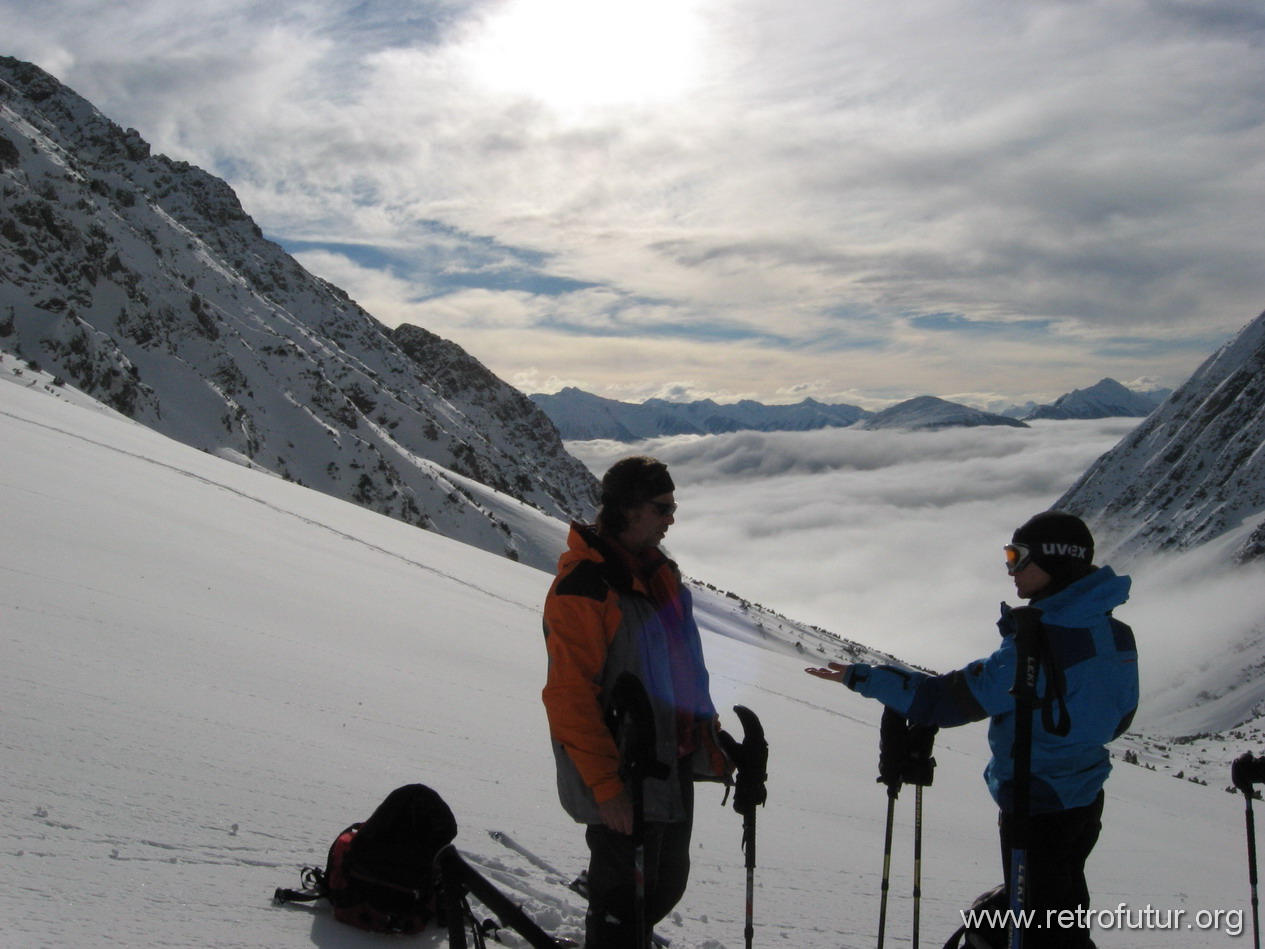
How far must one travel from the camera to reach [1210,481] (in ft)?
554

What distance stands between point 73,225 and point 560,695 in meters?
75.0

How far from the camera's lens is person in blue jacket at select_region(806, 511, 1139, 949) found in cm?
333

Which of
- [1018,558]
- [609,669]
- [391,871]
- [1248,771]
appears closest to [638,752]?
[609,669]

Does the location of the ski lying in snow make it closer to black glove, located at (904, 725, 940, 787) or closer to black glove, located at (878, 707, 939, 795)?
black glove, located at (878, 707, 939, 795)

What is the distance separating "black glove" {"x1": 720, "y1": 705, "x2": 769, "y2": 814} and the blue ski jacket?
85 cm

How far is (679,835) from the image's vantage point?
3197 millimetres

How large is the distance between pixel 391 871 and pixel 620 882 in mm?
1027

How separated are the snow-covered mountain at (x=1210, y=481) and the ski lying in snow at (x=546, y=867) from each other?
163 meters

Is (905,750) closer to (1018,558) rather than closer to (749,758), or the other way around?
(749,758)

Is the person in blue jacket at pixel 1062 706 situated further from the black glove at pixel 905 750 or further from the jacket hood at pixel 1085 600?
the black glove at pixel 905 750

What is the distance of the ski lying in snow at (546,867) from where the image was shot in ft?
12.8

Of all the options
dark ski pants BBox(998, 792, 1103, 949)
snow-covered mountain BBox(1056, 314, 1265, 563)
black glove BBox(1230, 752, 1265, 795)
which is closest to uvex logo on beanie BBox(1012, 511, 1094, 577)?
dark ski pants BBox(998, 792, 1103, 949)

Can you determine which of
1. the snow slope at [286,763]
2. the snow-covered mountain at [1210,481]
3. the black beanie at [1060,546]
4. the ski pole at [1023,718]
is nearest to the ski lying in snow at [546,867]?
the snow slope at [286,763]

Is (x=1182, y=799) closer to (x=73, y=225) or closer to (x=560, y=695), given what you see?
(x=560, y=695)
